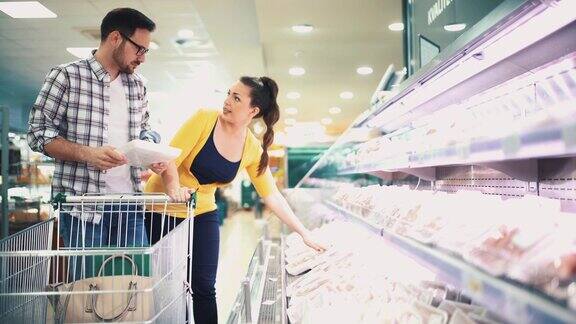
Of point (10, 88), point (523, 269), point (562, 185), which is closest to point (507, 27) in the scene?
point (562, 185)

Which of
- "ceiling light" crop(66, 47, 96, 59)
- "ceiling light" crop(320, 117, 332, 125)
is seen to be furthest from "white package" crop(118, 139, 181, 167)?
"ceiling light" crop(320, 117, 332, 125)

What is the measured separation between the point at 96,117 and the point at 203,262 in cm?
92

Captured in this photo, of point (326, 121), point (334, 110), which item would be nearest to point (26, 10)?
point (334, 110)

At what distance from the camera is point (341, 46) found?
7848 mm

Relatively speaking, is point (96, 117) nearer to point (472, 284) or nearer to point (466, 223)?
point (466, 223)

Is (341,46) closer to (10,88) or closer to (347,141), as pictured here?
(347,141)

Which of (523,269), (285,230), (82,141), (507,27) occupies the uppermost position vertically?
(507,27)

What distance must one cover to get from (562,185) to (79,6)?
19.3ft

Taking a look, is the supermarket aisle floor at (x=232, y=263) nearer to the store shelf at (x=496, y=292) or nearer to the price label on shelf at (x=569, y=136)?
the store shelf at (x=496, y=292)

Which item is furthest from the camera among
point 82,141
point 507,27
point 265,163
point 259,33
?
point 259,33

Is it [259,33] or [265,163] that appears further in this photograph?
[259,33]

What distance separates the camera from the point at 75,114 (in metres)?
2.14

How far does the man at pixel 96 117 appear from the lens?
2.02 metres

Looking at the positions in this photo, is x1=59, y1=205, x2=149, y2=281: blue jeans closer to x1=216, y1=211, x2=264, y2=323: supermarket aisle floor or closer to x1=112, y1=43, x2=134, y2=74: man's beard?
x1=112, y1=43, x2=134, y2=74: man's beard
